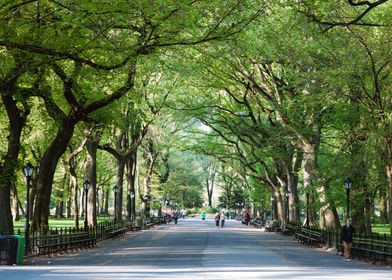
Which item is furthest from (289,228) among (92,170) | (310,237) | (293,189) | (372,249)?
(372,249)

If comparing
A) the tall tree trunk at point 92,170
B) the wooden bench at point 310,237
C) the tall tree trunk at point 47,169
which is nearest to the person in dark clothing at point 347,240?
the wooden bench at point 310,237

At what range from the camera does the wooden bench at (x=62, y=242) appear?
2784 centimetres

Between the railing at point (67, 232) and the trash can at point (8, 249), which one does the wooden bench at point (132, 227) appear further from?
the trash can at point (8, 249)

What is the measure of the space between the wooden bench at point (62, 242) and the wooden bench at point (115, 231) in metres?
7.67

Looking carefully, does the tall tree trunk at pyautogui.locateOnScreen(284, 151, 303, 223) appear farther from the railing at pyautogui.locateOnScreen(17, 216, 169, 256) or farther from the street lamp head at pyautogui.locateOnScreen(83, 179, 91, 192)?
the street lamp head at pyautogui.locateOnScreen(83, 179, 91, 192)

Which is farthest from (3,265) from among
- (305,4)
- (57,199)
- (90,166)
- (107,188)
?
(107,188)

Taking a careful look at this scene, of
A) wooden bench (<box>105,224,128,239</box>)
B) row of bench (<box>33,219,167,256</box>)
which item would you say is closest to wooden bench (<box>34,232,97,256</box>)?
row of bench (<box>33,219,167,256</box>)

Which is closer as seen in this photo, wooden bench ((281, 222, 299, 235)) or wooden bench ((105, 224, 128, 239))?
wooden bench ((105, 224, 128, 239))

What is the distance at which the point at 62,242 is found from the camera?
100 feet

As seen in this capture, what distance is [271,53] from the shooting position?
34.5m

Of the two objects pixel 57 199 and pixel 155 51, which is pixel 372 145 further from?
pixel 57 199

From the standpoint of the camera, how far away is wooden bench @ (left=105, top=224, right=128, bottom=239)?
45.2m

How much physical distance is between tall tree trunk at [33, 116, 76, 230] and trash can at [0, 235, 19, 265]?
8.71 meters

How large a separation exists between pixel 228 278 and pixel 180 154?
99.7 metres
